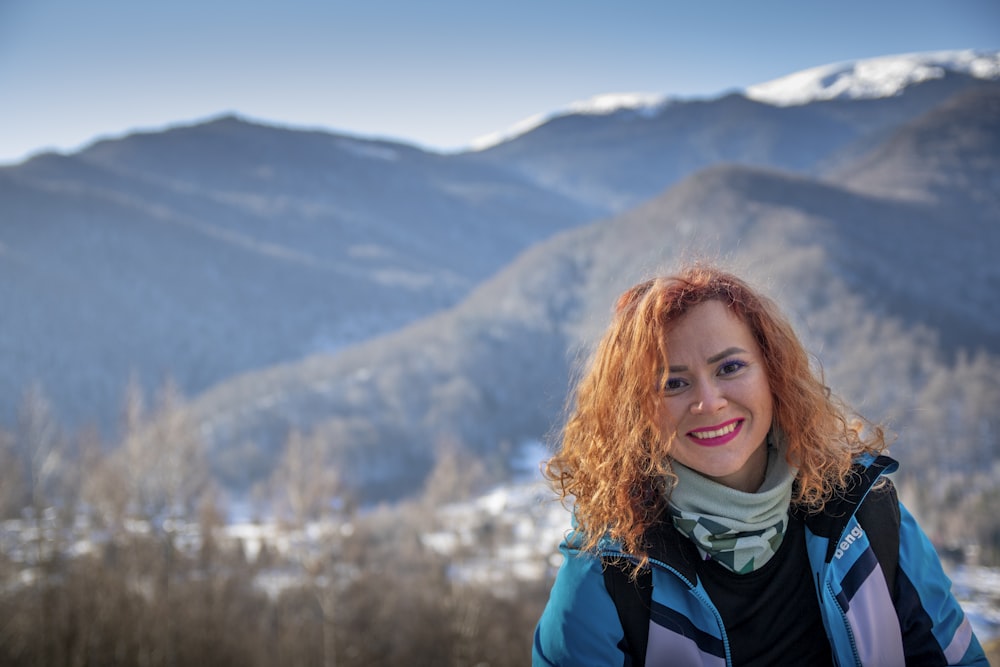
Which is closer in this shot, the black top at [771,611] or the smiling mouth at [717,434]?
the black top at [771,611]

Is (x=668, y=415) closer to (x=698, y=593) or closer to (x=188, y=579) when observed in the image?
(x=698, y=593)


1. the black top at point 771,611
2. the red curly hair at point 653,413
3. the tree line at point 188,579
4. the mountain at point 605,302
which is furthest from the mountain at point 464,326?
the black top at point 771,611

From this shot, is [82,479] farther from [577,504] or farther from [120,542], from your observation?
[577,504]

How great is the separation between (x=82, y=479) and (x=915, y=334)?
105901 millimetres

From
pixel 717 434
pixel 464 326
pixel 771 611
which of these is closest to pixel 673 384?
pixel 717 434

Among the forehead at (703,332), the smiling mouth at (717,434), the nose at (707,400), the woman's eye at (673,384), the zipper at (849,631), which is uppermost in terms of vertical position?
the forehead at (703,332)

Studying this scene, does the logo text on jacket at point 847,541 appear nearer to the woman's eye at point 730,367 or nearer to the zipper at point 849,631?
the zipper at point 849,631

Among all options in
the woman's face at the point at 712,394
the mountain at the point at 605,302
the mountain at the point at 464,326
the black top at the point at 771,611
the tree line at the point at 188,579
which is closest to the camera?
the black top at the point at 771,611

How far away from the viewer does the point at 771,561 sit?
2.73 m

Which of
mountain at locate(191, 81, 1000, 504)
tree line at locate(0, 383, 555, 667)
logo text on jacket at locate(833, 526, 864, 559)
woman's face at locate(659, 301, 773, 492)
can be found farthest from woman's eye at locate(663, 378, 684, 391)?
mountain at locate(191, 81, 1000, 504)

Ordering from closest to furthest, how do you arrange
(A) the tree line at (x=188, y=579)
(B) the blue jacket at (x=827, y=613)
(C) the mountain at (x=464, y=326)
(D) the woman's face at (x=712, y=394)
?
(B) the blue jacket at (x=827, y=613) → (D) the woman's face at (x=712, y=394) → (A) the tree line at (x=188, y=579) → (C) the mountain at (x=464, y=326)

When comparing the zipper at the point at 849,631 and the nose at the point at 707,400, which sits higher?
the nose at the point at 707,400

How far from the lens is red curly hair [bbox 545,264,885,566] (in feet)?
9.08

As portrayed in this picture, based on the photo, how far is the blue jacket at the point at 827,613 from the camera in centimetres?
250
